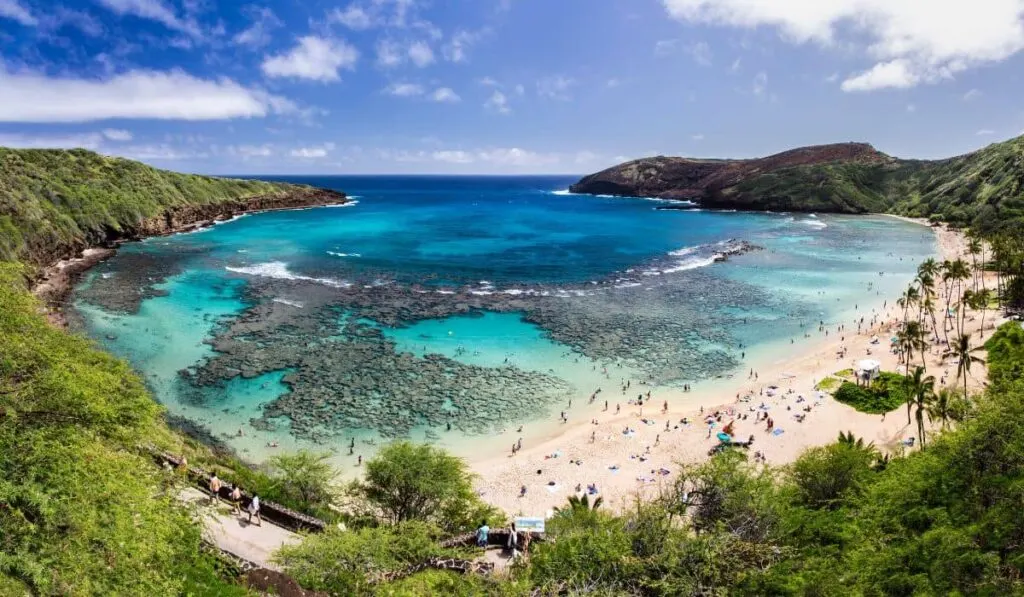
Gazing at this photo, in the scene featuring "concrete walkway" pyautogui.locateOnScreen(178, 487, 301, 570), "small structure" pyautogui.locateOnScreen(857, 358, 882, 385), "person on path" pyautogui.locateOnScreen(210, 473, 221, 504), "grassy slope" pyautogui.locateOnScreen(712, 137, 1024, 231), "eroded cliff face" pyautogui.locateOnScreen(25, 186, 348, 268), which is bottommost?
"concrete walkway" pyautogui.locateOnScreen(178, 487, 301, 570)

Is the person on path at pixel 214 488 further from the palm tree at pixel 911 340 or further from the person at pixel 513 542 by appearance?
the palm tree at pixel 911 340

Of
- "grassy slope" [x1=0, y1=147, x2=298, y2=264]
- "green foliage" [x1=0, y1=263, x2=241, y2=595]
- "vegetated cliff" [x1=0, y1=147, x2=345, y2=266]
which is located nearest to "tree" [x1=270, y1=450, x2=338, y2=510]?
"green foliage" [x1=0, y1=263, x2=241, y2=595]

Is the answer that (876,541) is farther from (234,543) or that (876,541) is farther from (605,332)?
(605,332)

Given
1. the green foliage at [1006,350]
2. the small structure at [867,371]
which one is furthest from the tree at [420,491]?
the small structure at [867,371]

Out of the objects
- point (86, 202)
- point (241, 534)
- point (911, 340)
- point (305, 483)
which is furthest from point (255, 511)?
point (86, 202)

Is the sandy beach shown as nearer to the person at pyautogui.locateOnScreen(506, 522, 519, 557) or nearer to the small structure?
the small structure
